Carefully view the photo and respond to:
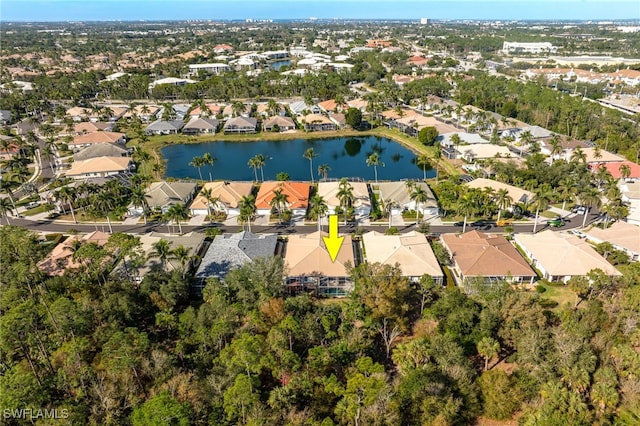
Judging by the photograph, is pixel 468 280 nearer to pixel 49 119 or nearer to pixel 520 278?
pixel 520 278

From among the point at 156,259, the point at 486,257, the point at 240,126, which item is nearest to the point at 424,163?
the point at 486,257

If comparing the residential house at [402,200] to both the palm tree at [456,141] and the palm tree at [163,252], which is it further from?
the palm tree at [163,252]

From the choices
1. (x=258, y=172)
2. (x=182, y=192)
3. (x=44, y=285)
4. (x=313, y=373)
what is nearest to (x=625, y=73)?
(x=258, y=172)

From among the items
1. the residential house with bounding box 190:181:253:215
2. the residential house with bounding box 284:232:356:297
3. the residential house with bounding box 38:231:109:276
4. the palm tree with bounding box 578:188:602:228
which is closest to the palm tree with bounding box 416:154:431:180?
the palm tree with bounding box 578:188:602:228

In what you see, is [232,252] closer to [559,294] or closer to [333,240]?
[333,240]

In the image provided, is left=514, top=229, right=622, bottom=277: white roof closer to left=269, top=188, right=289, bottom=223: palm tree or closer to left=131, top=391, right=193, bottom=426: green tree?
left=269, top=188, right=289, bottom=223: palm tree

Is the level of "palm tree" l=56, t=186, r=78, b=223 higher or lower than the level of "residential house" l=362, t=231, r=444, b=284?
higher
